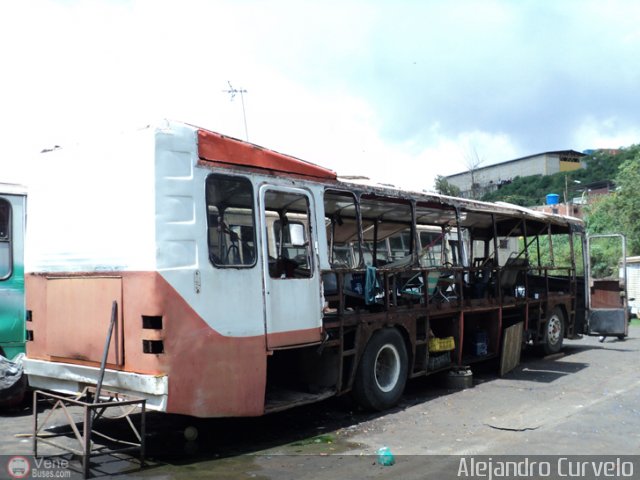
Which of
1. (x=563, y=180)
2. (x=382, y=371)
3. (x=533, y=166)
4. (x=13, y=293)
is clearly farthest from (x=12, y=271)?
(x=533, y=166)

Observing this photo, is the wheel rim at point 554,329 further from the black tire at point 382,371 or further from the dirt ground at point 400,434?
the black tire at point 382,371

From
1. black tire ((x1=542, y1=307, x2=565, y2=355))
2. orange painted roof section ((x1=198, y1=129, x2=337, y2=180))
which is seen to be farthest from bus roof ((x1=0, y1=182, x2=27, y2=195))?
black tire ((x1=542, y1=307, x2=565, y2=355))

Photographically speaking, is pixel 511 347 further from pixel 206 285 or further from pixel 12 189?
pixel 12 189

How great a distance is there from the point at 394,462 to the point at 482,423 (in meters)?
1.86

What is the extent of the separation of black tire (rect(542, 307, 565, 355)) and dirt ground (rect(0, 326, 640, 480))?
2.52m

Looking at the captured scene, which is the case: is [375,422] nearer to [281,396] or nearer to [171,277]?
[281,396]

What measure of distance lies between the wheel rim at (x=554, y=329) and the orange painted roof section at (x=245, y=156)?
7.11 meters

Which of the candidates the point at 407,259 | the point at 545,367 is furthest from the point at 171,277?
the point at 545,367

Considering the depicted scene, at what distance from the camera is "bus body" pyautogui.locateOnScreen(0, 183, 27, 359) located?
8.30m

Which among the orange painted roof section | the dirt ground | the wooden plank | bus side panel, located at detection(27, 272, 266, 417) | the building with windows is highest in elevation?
the building with windows

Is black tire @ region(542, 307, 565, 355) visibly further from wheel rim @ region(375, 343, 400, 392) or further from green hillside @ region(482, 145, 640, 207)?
green hillside @ region(482, 145, 640, 207)

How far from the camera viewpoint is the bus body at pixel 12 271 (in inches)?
327

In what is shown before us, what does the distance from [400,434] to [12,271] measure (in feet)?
17.8

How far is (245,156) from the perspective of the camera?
638 centimetres
